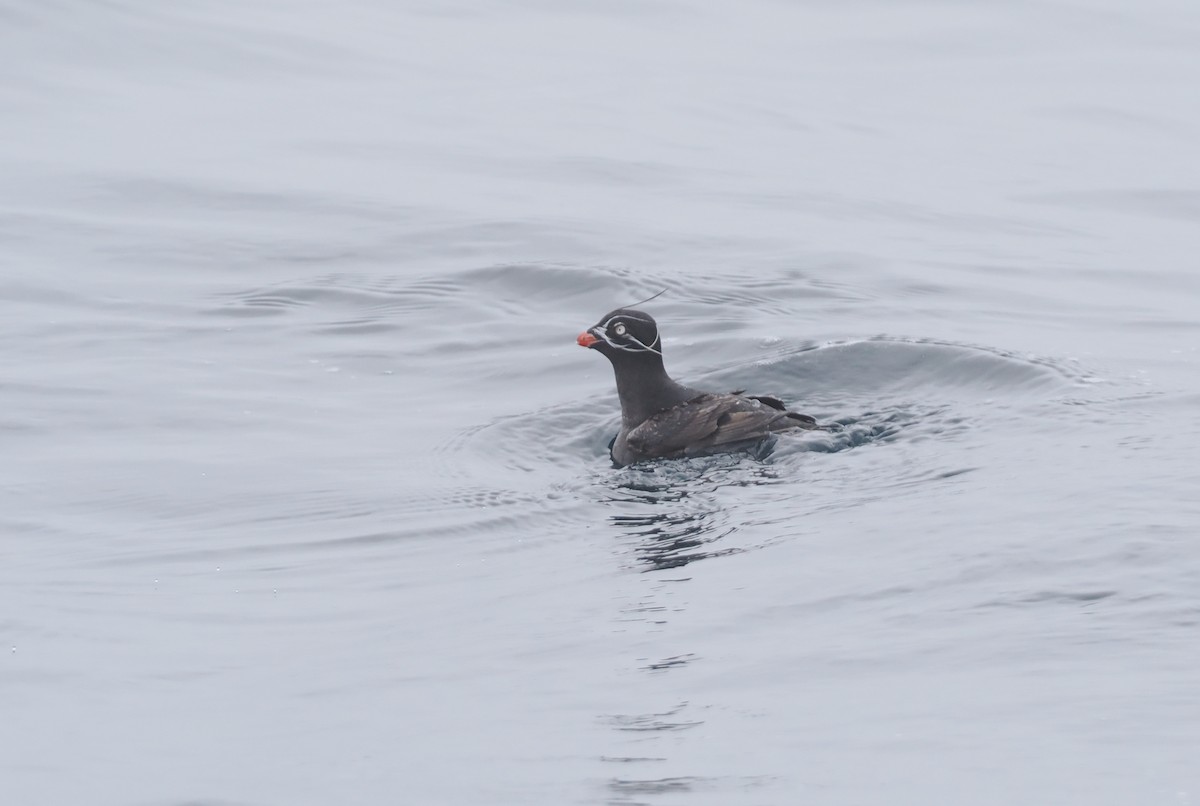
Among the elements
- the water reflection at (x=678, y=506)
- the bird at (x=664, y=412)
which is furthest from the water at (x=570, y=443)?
the bird at (x=664, y=412)

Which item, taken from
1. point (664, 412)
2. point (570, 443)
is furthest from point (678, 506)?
point (570, 443)

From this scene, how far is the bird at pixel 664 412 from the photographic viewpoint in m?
9.34

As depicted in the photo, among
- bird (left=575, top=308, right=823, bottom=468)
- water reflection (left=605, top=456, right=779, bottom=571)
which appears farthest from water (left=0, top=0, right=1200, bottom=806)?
bird (left=575, top=308, right=823, bottom=468)

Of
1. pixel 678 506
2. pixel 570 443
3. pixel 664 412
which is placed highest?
pixel 664 412

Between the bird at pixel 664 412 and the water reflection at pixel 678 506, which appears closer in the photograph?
the water reflection at pixel 678 506

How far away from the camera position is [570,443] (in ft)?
33.0

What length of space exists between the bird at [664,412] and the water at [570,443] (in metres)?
0.19

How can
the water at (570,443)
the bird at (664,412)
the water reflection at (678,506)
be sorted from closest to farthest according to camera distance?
the water at (570,443)
the water reflection at (678,506)
the bird at (664,412)

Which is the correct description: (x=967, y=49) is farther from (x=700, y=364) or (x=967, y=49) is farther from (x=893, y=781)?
(x=893, y=781)

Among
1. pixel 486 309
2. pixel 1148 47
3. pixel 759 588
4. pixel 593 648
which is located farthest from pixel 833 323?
pixel 1148 47

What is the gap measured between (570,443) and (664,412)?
0.66 meters

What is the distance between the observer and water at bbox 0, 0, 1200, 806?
5.14m

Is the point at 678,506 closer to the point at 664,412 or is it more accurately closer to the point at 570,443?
the point at 664,412

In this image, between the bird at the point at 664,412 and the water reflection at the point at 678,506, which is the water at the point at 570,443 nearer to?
the water reflection at the point at 678,506
